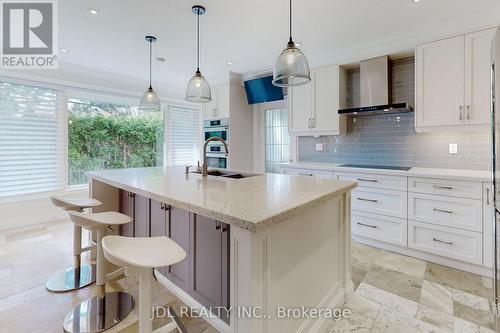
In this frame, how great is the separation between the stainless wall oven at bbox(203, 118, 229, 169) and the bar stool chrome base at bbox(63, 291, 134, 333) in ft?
9.54

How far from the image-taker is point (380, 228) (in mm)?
2969

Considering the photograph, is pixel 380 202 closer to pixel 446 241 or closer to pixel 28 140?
pixel 446 241

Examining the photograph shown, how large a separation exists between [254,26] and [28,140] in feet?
12.2

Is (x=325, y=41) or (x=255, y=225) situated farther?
(x=325, y=41)

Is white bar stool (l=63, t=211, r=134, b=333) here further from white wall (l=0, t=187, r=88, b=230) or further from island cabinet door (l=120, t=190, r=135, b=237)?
white wall (l=0, t=187, r=88, b=230)

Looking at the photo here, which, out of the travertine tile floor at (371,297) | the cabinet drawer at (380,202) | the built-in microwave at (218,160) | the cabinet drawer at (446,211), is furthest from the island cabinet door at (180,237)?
the built-in microwave at (218,160)

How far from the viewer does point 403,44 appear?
302 centimetres

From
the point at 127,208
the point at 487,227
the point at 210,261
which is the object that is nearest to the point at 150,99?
the point at 127,208

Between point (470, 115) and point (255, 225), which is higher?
point (470, 115)

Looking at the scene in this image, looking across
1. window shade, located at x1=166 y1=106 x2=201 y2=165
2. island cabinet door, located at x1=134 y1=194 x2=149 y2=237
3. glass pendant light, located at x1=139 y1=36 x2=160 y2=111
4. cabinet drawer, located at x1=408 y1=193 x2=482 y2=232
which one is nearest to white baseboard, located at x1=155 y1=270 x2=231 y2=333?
island cabinet door, located at x1=134 y1=194 x2=149 y2=237

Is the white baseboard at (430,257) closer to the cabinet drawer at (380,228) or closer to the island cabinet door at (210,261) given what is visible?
the cabinet drawer at (380,228)

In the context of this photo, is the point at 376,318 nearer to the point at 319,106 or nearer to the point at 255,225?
the point at 255,225

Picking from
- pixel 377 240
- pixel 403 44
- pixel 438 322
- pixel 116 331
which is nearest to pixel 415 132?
pixel 403 44

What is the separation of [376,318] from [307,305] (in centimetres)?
68
